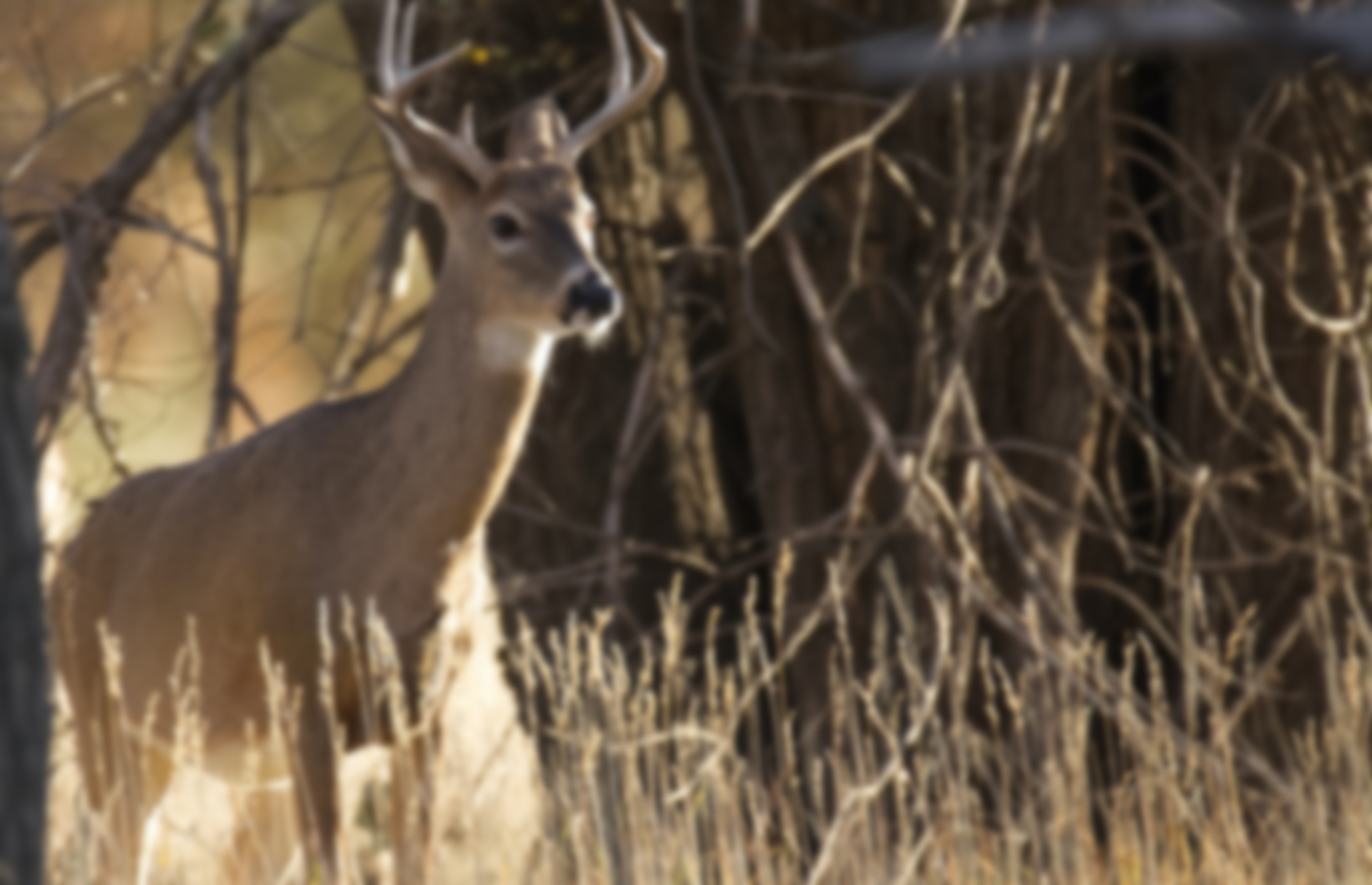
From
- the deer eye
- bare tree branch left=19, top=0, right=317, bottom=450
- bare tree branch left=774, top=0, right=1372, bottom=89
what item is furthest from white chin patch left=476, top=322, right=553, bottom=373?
bare tree branch left=774, top=0, right=1372, bottom=89

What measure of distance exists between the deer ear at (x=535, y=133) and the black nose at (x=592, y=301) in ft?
2.18

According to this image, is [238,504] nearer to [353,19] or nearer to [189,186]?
[353,19]

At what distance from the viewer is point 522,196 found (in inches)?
225

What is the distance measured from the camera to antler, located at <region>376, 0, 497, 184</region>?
5.36 meters

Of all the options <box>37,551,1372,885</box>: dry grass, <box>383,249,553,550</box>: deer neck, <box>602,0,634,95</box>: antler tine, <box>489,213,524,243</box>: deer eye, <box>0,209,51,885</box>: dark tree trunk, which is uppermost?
<box>602,0,634,95</box>: antler tine

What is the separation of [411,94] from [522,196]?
0.41m

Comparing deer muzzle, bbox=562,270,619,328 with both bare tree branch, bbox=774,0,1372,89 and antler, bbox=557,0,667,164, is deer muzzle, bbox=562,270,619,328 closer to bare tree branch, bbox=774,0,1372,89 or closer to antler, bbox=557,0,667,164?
antler, bbox=557,0,667,164

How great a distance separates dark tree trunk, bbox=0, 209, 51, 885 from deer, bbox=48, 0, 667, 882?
2628mm

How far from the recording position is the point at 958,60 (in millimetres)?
1374

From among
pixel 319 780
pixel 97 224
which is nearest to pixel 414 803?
pixel 319 780

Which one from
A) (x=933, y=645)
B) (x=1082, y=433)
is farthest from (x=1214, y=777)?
(x=1082, y=433)

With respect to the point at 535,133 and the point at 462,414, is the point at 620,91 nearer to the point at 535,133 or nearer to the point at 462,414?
the point at 535,133

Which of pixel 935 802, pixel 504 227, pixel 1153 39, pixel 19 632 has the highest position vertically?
pixel 504 227

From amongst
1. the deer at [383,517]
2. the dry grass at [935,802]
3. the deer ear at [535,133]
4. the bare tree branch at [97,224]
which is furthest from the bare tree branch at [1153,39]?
the bare tree branch at [97,224]
